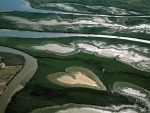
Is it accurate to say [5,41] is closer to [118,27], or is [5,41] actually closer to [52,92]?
[52,92]

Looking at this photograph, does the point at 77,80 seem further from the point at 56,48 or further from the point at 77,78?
the point at 56,48

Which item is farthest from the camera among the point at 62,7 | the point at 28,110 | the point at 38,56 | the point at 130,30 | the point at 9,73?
the point at 62,7

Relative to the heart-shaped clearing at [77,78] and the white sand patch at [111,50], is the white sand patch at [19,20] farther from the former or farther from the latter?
the heart-shaped clearing at [77,78]

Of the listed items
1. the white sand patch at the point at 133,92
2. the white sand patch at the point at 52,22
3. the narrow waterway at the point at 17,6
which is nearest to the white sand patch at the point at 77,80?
Answer: the white sand patch at the point at 133,92

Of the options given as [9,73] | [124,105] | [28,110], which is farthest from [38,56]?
[124,105]

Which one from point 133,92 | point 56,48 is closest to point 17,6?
point 56,48

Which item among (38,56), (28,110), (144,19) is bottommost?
(28,110)
